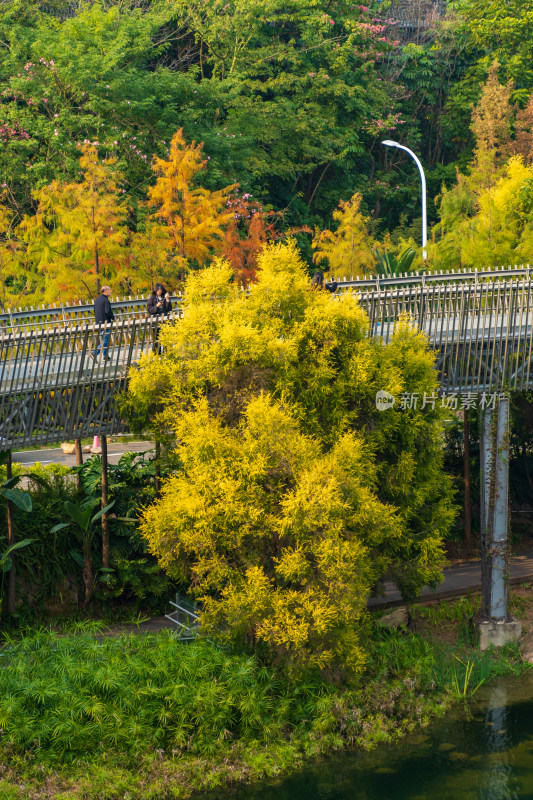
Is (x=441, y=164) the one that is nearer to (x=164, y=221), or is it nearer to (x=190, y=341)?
(x=164, y=221)

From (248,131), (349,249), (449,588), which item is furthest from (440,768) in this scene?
(248,131)

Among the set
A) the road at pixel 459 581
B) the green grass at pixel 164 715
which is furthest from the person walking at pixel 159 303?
the road at pixel 459 581

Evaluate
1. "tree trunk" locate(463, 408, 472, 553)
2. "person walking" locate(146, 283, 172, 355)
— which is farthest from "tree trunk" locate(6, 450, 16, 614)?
"tree trunk" locate(463, 408, 472, 553)

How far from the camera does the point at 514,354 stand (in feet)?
57.0

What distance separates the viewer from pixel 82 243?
77.2 feet

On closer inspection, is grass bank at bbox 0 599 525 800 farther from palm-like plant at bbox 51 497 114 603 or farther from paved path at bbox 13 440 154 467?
paved path at bbox 13 440 154 467

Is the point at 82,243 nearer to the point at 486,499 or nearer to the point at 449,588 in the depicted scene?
the point at 486,499

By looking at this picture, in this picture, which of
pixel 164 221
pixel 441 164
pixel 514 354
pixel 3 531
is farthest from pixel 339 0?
pixel 3 531

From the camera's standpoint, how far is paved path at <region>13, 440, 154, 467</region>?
26906 millimetres

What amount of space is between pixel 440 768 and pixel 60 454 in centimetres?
1734

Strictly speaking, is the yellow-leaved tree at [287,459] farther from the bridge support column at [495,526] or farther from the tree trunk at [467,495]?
the tree trunk at [467,495]

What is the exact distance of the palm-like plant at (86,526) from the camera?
1759 centimetres

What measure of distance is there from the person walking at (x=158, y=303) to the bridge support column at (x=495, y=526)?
246 inches

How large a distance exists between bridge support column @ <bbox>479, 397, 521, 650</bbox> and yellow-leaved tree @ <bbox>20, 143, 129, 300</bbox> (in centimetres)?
1057
